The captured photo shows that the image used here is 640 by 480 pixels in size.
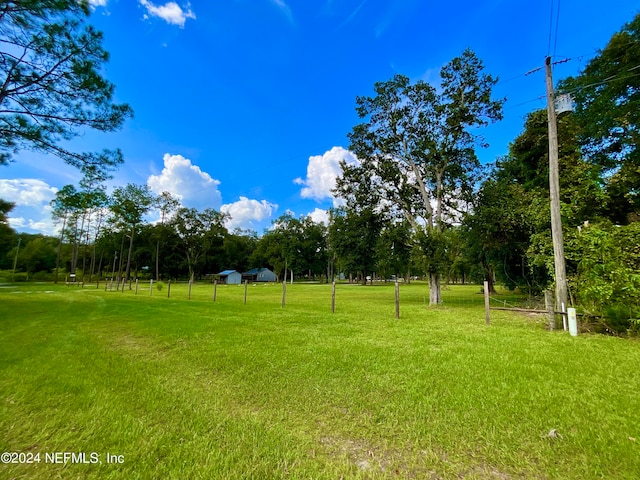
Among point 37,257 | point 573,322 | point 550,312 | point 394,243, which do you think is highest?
point 394,243

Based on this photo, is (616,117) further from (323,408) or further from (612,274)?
(323,408)

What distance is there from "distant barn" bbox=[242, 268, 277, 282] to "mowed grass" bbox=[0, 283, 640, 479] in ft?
158

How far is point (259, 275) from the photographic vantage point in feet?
181

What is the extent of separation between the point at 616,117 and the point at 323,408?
15559 millimetres

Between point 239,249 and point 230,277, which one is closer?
point 230,277

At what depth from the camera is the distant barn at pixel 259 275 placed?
53.1 metres

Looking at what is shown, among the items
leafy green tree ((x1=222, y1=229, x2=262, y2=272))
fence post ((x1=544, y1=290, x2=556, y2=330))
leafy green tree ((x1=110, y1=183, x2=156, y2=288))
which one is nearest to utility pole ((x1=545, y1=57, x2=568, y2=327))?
fence post ((x1=544, y1=290, x2=556, y2=330))

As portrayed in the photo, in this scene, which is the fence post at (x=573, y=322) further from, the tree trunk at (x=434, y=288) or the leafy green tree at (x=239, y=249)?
the leafy green tree at (x=239, y=249)

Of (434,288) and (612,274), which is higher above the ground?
(612,274)

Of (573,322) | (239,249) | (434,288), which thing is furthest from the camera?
(239,249)

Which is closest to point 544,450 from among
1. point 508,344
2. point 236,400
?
point 236,400

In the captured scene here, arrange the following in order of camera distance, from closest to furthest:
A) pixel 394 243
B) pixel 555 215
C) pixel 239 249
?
pixel 555 215, pixel 394 243, pixel 239 249

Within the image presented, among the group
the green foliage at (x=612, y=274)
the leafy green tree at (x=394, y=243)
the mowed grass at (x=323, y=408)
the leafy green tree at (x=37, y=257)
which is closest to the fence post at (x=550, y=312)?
the green foliage at (x=612, y=274)

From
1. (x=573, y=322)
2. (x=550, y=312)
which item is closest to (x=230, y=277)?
(x=550, y=312)
